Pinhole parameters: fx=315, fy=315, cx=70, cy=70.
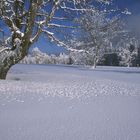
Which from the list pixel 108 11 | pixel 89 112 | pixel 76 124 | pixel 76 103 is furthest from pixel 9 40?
pixel 76 124

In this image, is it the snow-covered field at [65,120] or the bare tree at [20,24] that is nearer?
the snow-covered field at [65,120]

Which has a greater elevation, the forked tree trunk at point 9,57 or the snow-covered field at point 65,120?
the forked tree trunk at point 9,57

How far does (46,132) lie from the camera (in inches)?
179

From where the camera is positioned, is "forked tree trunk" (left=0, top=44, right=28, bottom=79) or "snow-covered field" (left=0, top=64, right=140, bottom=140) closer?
"snow-covered field" (left=0, top=64, right=140, bottom=140)

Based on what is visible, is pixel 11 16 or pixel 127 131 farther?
pixel 11 16

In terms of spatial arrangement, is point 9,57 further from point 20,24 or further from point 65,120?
point 65,120

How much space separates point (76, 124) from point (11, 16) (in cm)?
987

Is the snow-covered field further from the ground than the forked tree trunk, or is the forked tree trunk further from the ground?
the forked tree trunk

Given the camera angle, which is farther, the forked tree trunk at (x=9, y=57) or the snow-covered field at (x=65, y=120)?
the forked tree trunk at (x=9, y=57)

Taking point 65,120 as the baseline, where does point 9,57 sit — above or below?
above

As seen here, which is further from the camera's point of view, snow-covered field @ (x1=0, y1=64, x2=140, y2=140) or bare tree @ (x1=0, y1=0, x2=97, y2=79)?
bare tree @ (x1=0, y1=0, x2=97, y2=79)

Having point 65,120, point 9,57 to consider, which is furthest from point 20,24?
point 65,120

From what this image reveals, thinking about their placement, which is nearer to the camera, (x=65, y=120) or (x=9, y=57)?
(x=65, y=120)

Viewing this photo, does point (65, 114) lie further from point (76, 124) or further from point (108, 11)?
point (108, 11)
